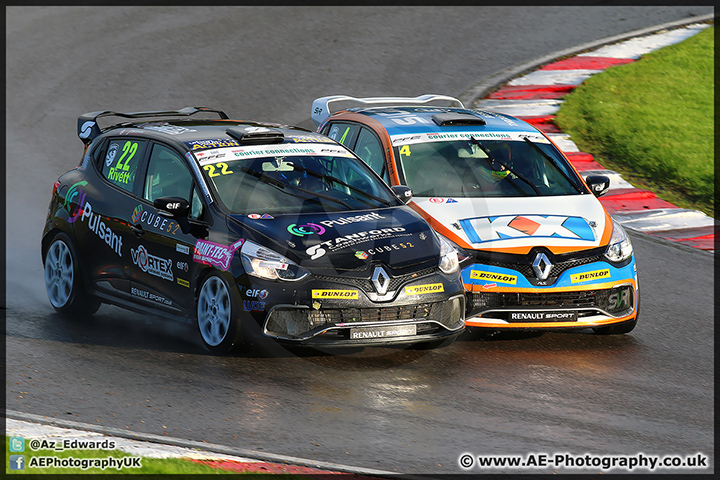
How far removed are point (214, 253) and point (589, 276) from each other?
3.01 meters

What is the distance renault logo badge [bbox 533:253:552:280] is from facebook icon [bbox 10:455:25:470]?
4.28 m

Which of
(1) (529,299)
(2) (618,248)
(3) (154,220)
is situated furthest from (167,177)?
(2) (618,248)

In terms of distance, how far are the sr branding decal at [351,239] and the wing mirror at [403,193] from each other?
2.61 feet

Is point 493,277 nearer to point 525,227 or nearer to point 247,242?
point 525,227

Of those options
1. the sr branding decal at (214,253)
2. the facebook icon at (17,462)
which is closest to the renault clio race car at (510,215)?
the sr branding decal at (214,253)

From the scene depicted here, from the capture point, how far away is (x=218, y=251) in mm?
7520

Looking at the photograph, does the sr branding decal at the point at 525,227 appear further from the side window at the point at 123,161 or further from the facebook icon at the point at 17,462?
the facebook icon at the point at 17,462

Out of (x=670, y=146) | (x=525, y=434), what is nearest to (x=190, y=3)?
(x=670, y=146)

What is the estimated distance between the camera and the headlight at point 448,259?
301 inches

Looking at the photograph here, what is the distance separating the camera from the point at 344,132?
10.6 metres

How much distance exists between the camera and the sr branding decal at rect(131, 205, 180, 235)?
7.98 m

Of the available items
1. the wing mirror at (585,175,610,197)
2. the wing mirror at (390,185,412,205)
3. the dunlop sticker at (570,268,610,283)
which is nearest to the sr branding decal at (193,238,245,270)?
the wing mirror at (390,185,412,205)
